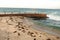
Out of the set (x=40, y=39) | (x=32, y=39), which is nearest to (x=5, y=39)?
(x=32, y=39)

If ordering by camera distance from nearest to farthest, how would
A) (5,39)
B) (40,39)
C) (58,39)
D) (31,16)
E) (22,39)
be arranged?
(5,39)
(22,39)
(40,39)
(58,39)
(31,16)

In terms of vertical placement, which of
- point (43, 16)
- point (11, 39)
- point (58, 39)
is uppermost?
point (11, 39)

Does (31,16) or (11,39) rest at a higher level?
(11,39)

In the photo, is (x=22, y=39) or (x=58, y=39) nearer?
(x=22, y=39)

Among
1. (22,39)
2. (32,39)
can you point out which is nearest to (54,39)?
(32,39)

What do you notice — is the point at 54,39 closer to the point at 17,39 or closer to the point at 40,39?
the point at 40,39

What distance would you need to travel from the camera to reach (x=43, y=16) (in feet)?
178

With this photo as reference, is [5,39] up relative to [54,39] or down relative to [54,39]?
up

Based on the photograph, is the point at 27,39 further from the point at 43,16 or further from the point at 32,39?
the point at 43,16

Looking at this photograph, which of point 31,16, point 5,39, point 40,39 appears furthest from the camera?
point 31,16

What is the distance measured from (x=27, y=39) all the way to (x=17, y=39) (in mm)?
1101

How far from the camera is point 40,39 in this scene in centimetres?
1642

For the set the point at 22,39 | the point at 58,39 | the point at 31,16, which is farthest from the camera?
the point at 31,16

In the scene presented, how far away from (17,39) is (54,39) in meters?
4.73
